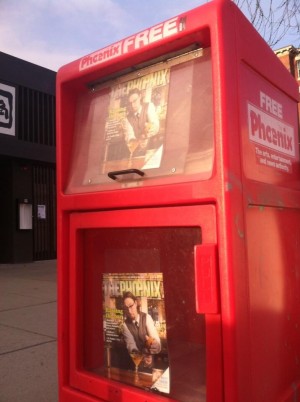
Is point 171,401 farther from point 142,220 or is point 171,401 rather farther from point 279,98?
point 279,98

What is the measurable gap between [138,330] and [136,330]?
0.04 ft

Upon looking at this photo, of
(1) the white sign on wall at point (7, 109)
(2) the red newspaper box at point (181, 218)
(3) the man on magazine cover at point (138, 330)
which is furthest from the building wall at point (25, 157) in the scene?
(3) the man on magazine cover at point (138, 330)

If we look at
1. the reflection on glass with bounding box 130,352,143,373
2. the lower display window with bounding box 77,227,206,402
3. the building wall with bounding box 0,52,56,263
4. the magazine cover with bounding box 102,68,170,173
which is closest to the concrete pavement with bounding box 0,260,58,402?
the lower display window with bounding box 77,227,206,402

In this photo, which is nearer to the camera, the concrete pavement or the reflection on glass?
the reflection on glass

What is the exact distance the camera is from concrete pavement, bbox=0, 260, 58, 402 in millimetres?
3529

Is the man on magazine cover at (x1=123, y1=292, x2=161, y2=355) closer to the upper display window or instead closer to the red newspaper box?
the red newspaper box

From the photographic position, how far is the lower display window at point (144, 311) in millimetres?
1976

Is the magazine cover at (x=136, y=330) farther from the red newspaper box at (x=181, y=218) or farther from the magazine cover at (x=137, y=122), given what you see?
the magazine cover at (x=137, y=122)

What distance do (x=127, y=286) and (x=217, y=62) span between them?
3.67 ft

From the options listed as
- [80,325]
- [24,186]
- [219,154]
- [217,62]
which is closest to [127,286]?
[80,325]

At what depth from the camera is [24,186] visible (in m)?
12.3

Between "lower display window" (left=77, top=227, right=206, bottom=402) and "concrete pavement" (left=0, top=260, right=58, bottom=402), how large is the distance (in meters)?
1.49

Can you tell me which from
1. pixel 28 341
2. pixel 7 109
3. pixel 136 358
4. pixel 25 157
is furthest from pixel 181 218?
pixel 25 157

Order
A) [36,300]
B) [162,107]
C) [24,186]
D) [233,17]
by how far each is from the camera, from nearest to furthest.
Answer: [233,17] → [162,107] → [36,300] → [24,186]
